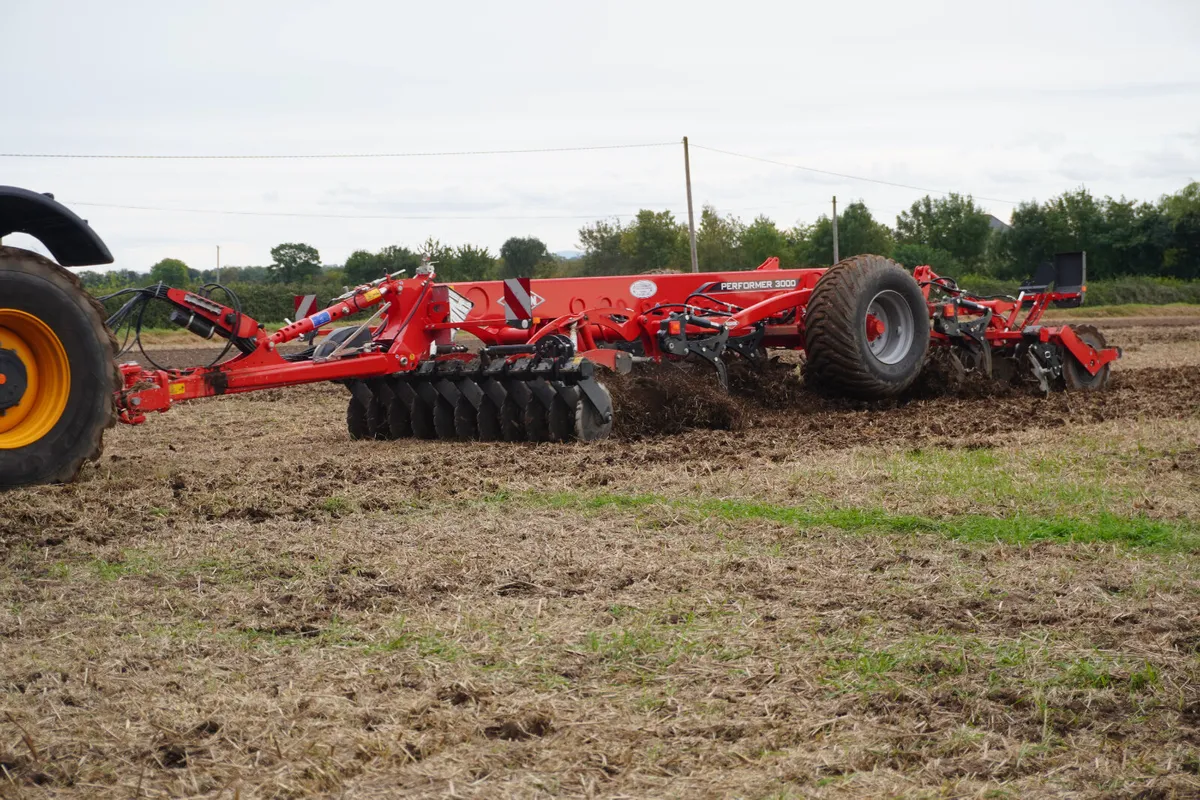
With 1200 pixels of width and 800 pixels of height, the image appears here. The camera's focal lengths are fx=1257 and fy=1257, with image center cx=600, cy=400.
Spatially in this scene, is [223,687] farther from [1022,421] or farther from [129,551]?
[1022,421]

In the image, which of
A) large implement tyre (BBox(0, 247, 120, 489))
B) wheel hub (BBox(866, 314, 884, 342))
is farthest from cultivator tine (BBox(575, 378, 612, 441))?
large implement tyre (BBox(0, 247, 120, 489))

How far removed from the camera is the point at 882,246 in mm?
52688

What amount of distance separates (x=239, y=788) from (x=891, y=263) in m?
8.95

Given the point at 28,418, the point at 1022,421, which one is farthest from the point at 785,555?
the point at 1022,421

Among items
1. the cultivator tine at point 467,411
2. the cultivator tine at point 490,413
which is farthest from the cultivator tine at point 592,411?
the cultivator tine at point 467,411

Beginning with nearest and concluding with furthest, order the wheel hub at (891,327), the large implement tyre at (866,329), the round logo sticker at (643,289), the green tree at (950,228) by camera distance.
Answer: the large implement tyre at (866,329), the round logo sticker at (643,289), the wheel hub at (891,327), the green tree at (950,228)

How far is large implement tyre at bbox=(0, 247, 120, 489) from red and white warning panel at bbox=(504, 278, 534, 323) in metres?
3.81

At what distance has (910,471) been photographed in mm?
7312

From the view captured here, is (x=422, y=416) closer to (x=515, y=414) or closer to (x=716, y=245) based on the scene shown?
(x=515, y=414)

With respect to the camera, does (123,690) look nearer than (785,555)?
Yes

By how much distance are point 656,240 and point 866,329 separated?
1451 inches

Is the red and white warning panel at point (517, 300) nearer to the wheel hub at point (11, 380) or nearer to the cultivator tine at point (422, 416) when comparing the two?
the cultivator tine at point (422, 416)

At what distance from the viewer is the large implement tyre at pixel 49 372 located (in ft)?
20.6

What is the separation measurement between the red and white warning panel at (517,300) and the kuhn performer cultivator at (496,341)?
2cm
